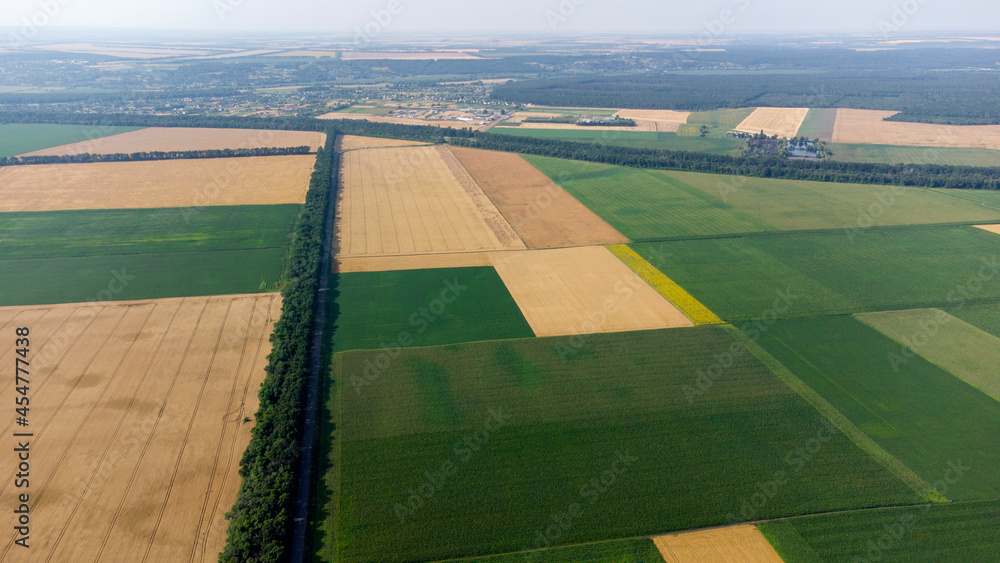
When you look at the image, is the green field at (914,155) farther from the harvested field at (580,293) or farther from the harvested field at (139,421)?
the harvested field at (139,421)

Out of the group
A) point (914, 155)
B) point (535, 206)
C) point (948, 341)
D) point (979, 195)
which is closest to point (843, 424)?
point (948, 341)

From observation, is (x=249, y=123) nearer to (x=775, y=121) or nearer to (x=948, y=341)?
(x=775, y=121)

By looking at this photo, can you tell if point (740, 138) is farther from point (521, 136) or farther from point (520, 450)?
point (520, 450)

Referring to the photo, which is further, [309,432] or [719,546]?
[309,432]

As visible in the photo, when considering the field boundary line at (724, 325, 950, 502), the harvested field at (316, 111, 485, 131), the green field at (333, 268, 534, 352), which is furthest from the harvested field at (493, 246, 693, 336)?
the harvested field at (316, 111, 485, 131)

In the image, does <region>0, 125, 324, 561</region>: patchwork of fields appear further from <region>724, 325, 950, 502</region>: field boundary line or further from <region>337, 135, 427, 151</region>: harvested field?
<region>724, 325, 950, 502</region>: field boundary line

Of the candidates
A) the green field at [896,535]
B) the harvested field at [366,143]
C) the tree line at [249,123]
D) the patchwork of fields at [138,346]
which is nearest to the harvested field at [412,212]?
the patchwork of fields at [138,346]
